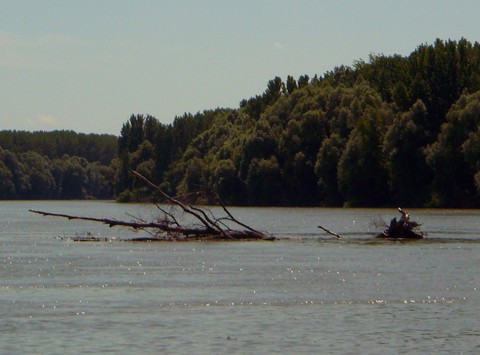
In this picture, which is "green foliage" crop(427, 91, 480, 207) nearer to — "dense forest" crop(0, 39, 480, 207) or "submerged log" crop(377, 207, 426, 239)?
"dense forest" crop(0, 39, 480, 207)

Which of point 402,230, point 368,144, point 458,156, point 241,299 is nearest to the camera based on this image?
point 241,299

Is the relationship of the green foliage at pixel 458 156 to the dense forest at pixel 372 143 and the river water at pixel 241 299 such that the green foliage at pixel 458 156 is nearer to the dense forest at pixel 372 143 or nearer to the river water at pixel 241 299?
the dense forest at pixel 372 143

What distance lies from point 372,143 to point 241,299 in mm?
96303

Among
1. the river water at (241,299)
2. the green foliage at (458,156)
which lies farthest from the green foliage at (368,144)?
the river water at (241,299)

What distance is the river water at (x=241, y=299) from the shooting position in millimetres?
25281

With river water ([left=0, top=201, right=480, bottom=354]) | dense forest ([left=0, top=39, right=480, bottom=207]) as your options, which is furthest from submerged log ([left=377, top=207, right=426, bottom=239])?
dense forest ([left=0, top=39, right=480, bottom=207])

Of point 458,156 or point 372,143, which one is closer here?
point 458,156

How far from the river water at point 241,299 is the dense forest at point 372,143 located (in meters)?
54.5

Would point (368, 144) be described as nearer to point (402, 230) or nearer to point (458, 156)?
point (458, 156)

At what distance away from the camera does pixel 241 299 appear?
110 feet

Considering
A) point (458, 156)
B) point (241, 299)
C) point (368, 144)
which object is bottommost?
point (241, 299)

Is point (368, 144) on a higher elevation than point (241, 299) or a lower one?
higher

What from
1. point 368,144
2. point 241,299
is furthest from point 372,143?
point 241,299

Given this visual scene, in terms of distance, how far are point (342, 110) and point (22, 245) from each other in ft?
260
